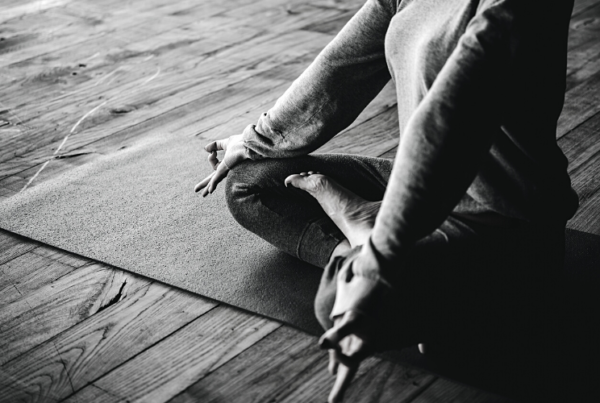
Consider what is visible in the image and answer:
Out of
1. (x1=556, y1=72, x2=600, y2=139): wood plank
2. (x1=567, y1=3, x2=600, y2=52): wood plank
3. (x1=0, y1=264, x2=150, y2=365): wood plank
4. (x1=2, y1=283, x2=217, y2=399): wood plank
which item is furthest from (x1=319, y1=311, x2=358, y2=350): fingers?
(x1=567, y1=3, x2=600, y2=52): wood plank

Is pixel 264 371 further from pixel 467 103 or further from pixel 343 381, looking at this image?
pixel 467 103

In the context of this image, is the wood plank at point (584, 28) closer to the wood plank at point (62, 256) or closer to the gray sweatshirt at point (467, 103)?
the gray sweatshirt at point (467, 103)

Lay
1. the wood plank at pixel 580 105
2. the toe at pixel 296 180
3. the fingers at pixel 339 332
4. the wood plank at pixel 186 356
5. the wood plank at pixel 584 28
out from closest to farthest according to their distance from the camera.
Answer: the fingers at pixel 339 332
the wood plank at pixel 186 356
the toe at pixel 296 180
the wood plank at pixel 580 105
the wood plank at pixel 584 28

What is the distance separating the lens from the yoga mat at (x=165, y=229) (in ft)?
4.54

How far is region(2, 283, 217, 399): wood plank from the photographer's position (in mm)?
1174

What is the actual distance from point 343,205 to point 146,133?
1159mm

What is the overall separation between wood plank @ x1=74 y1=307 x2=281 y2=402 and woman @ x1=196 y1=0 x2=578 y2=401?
→ 0.63ft

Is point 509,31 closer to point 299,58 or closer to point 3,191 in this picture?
point 3,191

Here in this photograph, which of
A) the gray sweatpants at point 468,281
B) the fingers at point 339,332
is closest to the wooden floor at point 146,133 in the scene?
the gray sweatpants at point 468,281

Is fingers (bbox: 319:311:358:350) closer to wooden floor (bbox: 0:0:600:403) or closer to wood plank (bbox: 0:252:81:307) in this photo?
wooden floor (bbox: 0:0:600:403)

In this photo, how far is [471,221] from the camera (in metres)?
1.09

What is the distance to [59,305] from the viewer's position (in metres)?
1.38

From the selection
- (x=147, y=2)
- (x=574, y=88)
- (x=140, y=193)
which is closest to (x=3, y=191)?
(x=140, y=193)

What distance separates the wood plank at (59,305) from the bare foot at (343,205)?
430mm
